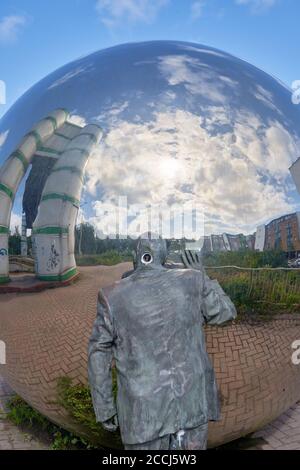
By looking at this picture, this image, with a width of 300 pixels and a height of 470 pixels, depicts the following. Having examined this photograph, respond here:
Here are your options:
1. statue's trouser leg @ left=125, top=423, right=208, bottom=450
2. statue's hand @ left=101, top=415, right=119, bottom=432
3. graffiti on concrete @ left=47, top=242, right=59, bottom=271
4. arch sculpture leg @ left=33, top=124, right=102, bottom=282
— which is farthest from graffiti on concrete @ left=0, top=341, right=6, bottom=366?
statue's trouser leg @ left=125, top=423, right=208, bottom=450

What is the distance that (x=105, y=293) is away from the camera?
8.16 ft

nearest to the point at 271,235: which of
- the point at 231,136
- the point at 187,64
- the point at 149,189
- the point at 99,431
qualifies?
the point at 231,136

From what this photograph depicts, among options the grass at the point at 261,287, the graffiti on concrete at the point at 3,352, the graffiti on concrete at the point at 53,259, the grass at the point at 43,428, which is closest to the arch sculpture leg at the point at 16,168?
the graffiti on concrete at the point at 53,259

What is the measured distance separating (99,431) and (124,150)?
90.3 inches

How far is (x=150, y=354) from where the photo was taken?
2395 mm

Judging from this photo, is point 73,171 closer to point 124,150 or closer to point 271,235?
point 124,150

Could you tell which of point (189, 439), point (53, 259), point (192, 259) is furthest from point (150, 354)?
point (53, 259)

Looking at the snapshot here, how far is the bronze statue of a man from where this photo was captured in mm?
2396

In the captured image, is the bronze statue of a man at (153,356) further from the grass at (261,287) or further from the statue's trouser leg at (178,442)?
the grass at (261,287)

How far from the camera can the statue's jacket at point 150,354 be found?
94.3 inches

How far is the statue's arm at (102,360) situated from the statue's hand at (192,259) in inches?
29.2

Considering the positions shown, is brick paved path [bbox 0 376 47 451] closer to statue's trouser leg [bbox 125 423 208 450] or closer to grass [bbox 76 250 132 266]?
statue's trouser leg [bbox 125 423 208 450]

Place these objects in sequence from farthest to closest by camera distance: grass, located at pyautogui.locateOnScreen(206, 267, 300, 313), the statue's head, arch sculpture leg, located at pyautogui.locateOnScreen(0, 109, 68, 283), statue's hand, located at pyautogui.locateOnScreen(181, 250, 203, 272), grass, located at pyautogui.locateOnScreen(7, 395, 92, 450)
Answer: grass, located at pyautogui.locateOnScreen(7, 395, 92, 450) < arch sculpture leg, located at pyautogui.locateOnScreen(0, 109, 68, 283) < grass, located at pyautogui.locateOnScreen(206, 267, 300, 313) < statue's hand, located at pyautogui.locateOnScreen(181, 250, 203, 272) < the statue's head

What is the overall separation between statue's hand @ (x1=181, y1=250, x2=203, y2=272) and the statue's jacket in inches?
17.5
